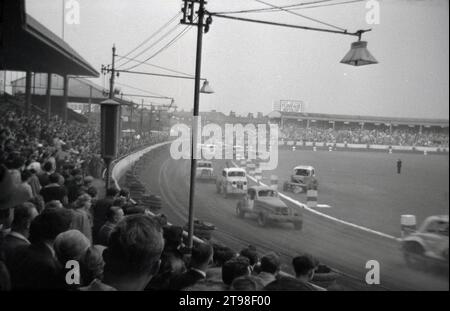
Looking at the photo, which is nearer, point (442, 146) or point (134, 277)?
point (134, 277)

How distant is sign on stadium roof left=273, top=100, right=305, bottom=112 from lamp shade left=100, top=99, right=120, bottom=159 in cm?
310

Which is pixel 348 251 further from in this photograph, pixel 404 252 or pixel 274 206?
pixel 404 252

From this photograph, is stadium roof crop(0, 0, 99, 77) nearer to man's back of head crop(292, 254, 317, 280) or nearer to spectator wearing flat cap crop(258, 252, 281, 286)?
spectator wearing flat cap crop(258, 252, 281, 286)

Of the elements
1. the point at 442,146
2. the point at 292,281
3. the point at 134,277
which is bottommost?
the point at 292,281

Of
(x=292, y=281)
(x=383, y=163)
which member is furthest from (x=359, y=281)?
(x=383, y=163)

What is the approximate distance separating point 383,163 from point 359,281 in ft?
53.4

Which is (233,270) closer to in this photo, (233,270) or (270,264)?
(233,270)

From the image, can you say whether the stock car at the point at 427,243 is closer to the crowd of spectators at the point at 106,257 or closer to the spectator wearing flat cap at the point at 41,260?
the crowd of spectators at the point at 106,257

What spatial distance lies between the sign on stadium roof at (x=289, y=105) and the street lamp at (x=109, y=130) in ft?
10.2

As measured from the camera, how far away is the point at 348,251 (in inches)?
357

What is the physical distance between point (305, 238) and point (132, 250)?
9053 mm

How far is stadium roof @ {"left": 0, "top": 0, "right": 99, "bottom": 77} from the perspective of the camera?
28.5 feet

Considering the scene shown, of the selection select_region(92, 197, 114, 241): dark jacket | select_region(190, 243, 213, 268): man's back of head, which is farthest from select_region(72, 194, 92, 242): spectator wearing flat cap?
select_region(190, 243, 213, 268): man's back of head

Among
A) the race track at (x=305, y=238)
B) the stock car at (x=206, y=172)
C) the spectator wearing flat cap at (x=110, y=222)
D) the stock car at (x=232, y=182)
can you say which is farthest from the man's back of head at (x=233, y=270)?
the stock car at (x=206, y=172)
